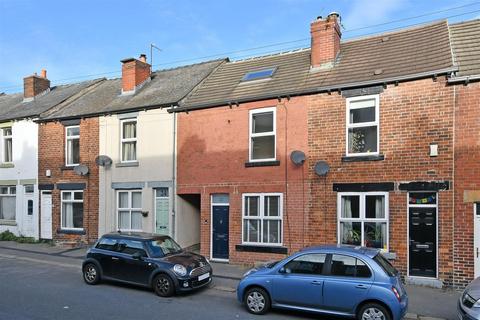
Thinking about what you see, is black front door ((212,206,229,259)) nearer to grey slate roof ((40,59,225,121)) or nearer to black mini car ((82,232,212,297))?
black mini car ((82,232,212,297))

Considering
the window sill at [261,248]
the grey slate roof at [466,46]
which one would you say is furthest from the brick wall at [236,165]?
the grey slate roof at [466,46]

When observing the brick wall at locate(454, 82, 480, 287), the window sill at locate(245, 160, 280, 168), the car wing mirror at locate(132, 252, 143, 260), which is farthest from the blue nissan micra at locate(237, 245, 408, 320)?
the window sill at locate(245, 160, 280, 168)

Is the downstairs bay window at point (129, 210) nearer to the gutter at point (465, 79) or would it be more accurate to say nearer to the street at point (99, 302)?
the street at point (99, 302)

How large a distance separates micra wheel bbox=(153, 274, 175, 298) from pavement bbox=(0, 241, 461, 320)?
1.36 meters

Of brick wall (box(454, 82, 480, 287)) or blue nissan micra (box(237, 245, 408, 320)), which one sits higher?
brick wall (box(454, 82, 480, 287))

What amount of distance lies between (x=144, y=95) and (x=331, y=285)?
12.4 m

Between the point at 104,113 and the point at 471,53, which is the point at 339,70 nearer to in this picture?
the point at 471,53

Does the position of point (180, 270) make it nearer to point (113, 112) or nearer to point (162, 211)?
point (162, 211)

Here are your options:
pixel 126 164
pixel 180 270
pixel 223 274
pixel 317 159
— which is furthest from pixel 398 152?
pixel 126 164

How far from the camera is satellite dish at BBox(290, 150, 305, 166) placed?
43.2ft

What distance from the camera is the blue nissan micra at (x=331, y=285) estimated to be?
7734mm

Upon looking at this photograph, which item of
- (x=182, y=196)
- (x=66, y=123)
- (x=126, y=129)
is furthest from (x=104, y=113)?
(x=182, y=196)

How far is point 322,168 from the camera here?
1282 centimetres

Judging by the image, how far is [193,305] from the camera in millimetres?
9375
